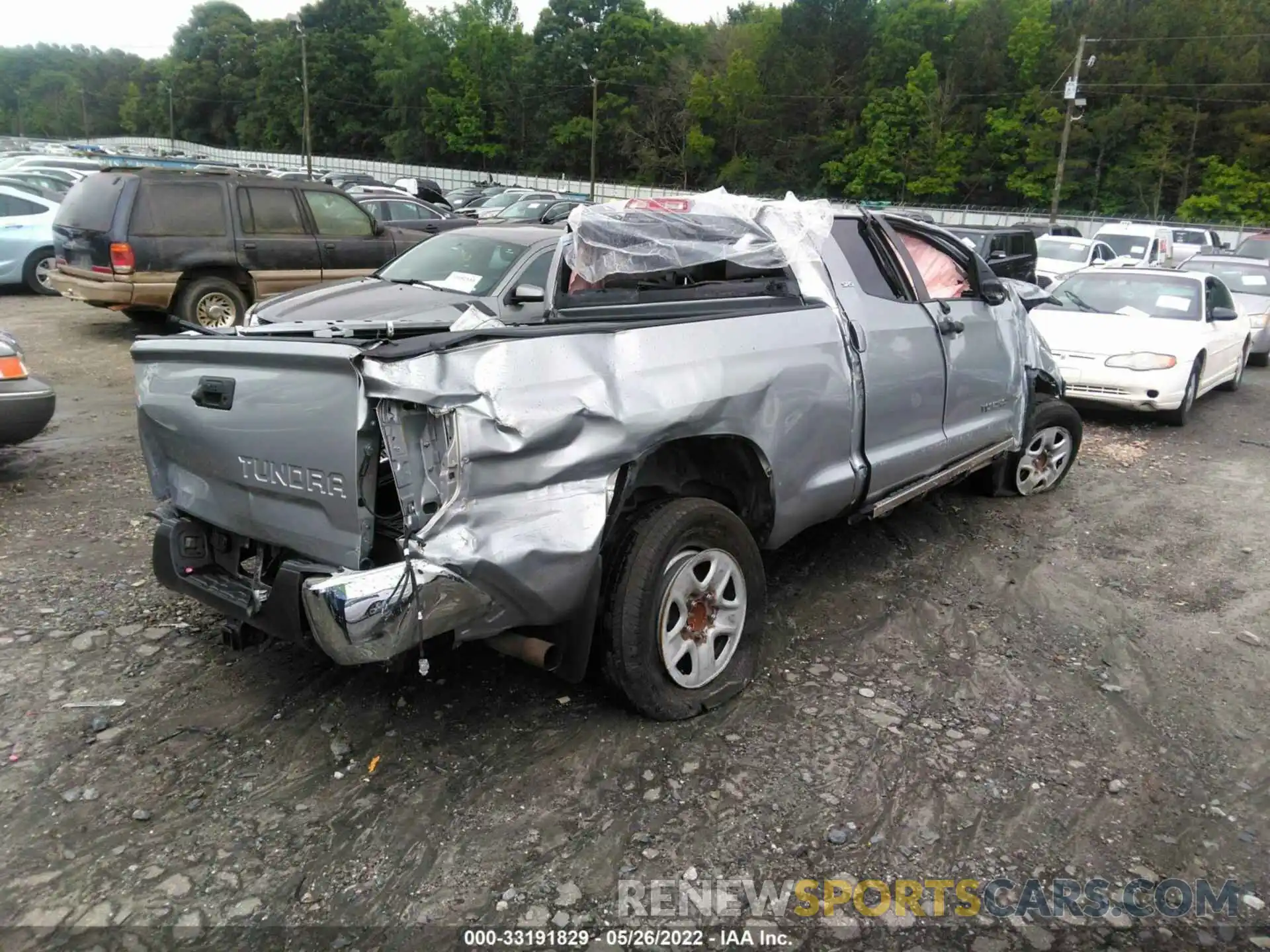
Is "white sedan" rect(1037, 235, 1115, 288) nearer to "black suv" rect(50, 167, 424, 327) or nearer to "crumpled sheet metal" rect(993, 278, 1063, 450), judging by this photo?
"crumpled sheet metal" rect(993, 278, 1063, 450)

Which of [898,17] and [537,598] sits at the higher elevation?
[898,17]

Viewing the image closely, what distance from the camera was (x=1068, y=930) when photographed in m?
2.67

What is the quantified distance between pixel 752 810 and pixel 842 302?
2348 millimetres

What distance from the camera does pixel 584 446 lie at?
3107 mm

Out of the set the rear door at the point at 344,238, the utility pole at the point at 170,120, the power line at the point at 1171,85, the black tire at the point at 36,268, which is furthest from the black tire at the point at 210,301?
the utility pole at the point at 170,120

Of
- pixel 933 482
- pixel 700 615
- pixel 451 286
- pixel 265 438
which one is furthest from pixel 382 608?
pixel 451 286

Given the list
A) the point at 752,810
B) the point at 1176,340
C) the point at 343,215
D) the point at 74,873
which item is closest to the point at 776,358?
the point at 752,810

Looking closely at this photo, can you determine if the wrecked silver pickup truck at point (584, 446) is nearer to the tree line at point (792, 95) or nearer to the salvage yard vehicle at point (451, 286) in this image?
the salvage yard vehicle at point (451, 286)

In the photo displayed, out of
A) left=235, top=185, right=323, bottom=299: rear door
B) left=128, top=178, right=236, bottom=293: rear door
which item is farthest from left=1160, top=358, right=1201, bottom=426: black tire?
left=128, top=178, right=236, bottom=293: rear door

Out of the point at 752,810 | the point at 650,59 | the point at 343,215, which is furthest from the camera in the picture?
the point at 650,59

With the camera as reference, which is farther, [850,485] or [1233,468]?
[1233,468]

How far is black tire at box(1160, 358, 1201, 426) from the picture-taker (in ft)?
Result: 30.7

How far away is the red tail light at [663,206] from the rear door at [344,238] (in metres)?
7.50

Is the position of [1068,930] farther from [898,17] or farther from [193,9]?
[193,9]
